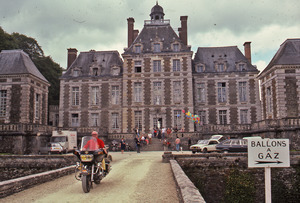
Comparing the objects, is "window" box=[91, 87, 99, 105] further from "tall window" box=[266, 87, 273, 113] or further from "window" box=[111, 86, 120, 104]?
"tall window" box=[266, 87, 273, 113]

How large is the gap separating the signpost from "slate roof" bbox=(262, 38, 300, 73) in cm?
2232

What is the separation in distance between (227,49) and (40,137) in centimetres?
2449

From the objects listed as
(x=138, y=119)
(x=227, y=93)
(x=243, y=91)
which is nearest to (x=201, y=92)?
(x=227, y=93)

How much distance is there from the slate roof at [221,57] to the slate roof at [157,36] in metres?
3.68

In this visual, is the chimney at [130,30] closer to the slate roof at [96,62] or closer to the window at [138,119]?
the slate roof at [96,62]

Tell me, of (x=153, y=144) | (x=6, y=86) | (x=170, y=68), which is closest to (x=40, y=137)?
(x=6, y=86)

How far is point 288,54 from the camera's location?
1046 inches

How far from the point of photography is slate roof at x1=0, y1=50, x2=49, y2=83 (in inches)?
1097

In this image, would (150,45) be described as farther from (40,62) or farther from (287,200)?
(287,200)

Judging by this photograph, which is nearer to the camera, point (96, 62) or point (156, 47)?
point (156, 47)

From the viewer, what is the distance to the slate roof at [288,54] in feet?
84.4

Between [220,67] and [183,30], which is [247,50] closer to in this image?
[220,67]

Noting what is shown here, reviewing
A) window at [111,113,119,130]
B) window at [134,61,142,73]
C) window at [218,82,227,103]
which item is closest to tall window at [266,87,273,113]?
window at [218,82,227,103]

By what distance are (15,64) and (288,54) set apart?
25544mm
